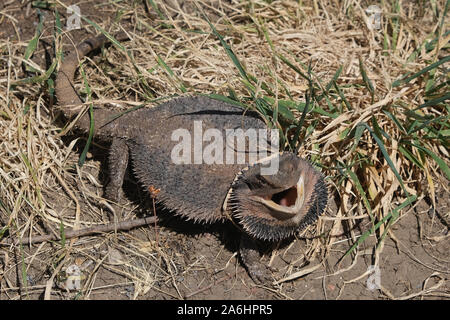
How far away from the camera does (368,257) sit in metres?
3.59

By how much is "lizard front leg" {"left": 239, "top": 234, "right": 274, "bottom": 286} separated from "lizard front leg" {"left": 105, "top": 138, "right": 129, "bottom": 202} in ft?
2.97

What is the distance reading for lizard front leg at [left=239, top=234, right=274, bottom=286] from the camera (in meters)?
3.51

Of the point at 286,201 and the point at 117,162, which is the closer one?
the point at 286,201

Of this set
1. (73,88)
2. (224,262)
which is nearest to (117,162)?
(73,88)

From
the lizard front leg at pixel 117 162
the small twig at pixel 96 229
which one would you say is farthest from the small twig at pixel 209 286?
the lizard front leg at pixel 117 162

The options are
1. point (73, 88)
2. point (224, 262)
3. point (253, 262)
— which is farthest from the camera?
point (73, 88)

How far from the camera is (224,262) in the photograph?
363 centimetres

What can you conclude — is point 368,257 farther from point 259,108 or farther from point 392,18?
point 392,18

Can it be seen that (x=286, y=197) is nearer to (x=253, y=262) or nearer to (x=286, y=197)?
(x=286, y=197)

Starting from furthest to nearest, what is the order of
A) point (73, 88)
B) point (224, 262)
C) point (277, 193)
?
point (73, 88) < point (224, 262) < point (277, 193)

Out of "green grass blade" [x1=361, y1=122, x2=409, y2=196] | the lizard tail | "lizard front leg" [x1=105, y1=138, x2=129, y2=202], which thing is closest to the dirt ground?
"lizard front leg" [x1=105, y1=138, x2=129, y2=202]

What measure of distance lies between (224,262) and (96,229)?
852 mm

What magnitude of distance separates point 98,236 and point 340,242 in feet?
5.16

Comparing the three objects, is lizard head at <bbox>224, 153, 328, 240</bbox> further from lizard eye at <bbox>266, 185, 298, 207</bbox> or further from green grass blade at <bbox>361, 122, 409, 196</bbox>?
green grass blade at <bbox>361, 122, 409, 196</bbox>
